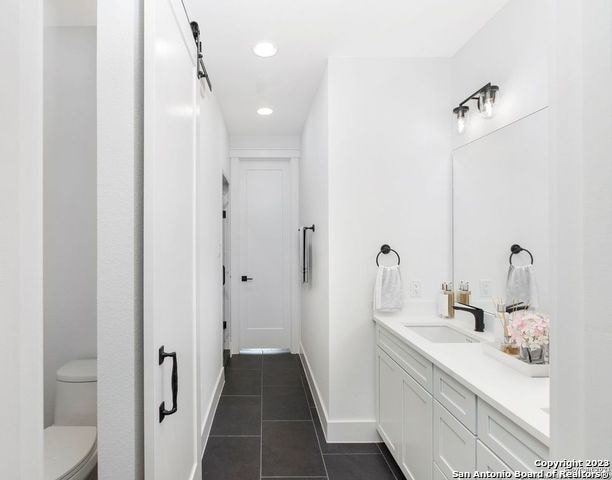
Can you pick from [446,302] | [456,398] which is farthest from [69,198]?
[446,302]

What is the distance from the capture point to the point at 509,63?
210 cm

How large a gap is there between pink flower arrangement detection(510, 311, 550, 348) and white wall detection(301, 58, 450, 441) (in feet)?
3.73

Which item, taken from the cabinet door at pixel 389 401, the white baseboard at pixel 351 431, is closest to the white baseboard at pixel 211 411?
the white baseboard at pixel 351 431

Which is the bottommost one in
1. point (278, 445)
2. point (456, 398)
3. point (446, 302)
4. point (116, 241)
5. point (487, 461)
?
point (278, 445)

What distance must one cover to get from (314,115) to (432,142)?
1.15 m

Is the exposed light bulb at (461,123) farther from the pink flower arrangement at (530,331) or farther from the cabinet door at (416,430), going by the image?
the cabinet door at (416,430)

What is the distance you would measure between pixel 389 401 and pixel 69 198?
2210 mm

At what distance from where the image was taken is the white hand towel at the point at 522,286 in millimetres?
1908

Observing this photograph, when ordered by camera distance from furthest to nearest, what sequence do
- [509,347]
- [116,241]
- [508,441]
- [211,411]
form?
[211,411]
[509,347]
[508,441]
[116,241]

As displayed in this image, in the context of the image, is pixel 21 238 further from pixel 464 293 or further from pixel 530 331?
pixel 464 293

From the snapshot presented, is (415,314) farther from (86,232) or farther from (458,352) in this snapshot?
(86,232)

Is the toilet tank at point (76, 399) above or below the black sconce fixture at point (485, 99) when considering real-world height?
below

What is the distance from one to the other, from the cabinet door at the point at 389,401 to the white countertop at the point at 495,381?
0.32m

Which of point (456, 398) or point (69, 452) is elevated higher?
point (456, 398)
